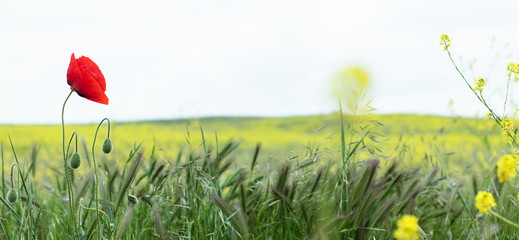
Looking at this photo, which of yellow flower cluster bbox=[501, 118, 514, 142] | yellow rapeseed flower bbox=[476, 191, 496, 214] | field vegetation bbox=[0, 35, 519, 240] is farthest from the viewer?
yellow flower cluster bbox=[501, 118, 514, 142]

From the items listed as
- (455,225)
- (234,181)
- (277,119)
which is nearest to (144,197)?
(234,181)

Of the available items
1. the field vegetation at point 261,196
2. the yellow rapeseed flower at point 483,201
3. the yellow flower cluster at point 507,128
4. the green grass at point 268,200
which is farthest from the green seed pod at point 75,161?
the yellow flower cluster at point 507,128

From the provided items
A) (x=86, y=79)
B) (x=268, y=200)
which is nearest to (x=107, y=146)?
(x=86, y=79)

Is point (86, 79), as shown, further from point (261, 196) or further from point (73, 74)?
point (261, 196)

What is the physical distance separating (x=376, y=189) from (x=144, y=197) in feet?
2.74

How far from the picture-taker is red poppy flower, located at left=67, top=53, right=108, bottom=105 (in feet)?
4.53

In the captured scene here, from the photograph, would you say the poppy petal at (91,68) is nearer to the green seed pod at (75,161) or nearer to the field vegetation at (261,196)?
the field vegetation at (261,196)

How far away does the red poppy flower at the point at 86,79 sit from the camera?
54.4 inches

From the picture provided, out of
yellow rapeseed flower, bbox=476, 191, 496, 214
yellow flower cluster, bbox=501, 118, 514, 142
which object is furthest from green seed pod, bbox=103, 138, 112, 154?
yellow flower cluster, bbox=501, 118, 514, 142

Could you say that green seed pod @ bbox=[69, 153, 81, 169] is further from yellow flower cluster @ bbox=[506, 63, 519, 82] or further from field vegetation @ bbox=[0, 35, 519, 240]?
yellow flower cluster @ bbox=[506, 63, 519, 82]

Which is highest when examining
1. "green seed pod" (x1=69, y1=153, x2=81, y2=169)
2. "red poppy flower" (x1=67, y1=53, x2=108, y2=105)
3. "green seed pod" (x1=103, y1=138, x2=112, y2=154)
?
"red poppy flower" (x1=67, y1=53, x2=108, y2=105)

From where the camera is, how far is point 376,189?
170 centimetres

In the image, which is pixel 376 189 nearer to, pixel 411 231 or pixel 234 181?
pixel 234 181

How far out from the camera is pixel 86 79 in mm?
1376
